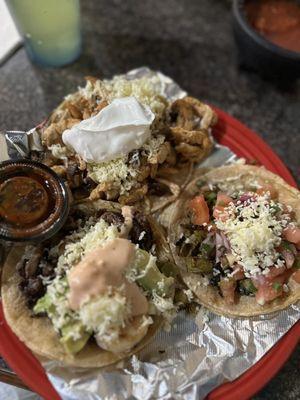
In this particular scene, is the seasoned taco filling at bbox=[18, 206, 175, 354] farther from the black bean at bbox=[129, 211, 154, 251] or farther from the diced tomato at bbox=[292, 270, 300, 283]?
the diced tomato at bbox=[292, 270, 300, 283]

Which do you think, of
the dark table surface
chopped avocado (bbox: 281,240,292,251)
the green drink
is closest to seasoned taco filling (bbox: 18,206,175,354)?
chopped avocado (bbox: 281,240,292,251)

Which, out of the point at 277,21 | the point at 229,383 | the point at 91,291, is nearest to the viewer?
the point at 91,291

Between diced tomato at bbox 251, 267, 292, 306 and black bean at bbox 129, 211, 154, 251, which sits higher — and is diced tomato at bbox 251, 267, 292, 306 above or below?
below

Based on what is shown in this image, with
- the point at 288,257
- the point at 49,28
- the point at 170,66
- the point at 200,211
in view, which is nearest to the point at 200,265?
the point at 200,211

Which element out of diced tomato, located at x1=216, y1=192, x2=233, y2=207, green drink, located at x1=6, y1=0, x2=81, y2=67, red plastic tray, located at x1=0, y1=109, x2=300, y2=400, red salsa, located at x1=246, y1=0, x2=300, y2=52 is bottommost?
red plastic tray, located at x1=0, y1=109, x2=300, y2=400

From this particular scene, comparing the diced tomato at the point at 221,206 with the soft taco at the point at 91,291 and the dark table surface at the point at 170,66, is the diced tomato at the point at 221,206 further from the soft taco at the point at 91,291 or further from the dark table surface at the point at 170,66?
the dark table surface at the point at 170,66

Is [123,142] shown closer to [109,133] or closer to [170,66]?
[109,133]

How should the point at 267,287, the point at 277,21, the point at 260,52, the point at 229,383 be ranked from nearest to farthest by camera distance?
the point at 229,383 < the point at 267,287 < the point at 260,52 < the point at 277,21

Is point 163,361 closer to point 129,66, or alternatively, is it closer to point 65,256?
point 65,256
